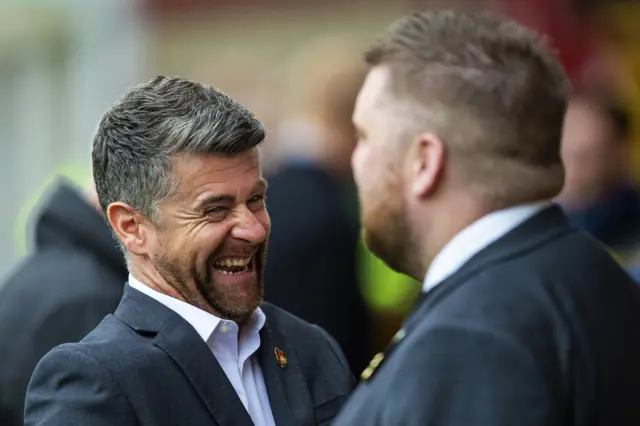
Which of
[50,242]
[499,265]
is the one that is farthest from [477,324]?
[50,242]

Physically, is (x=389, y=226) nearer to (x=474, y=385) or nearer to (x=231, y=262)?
(x=231, y=262)

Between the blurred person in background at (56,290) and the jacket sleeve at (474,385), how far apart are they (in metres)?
1.59

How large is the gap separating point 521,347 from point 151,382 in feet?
2.43

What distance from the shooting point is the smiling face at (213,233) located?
2588mm

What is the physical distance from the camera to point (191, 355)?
258cm

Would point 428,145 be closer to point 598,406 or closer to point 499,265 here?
point 499,265

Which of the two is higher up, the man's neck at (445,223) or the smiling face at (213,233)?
the man's neck at (445,223)

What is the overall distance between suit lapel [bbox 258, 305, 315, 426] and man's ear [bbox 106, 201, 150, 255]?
33cm

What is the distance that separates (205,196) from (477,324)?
0.66 meters

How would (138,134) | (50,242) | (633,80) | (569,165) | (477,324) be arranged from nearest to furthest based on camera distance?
(477,324) → (138,134) → (50,242) → (569,165) → (633,80)

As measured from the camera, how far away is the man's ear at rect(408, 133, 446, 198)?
2.38 meters

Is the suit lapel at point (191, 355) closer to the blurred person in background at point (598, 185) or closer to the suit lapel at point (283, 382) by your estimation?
the suit lapel at point (283, 382)

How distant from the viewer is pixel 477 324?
2.18 m

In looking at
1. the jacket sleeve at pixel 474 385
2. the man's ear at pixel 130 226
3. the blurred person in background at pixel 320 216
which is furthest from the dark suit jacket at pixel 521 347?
the blurred person in background at pixel 320 216
